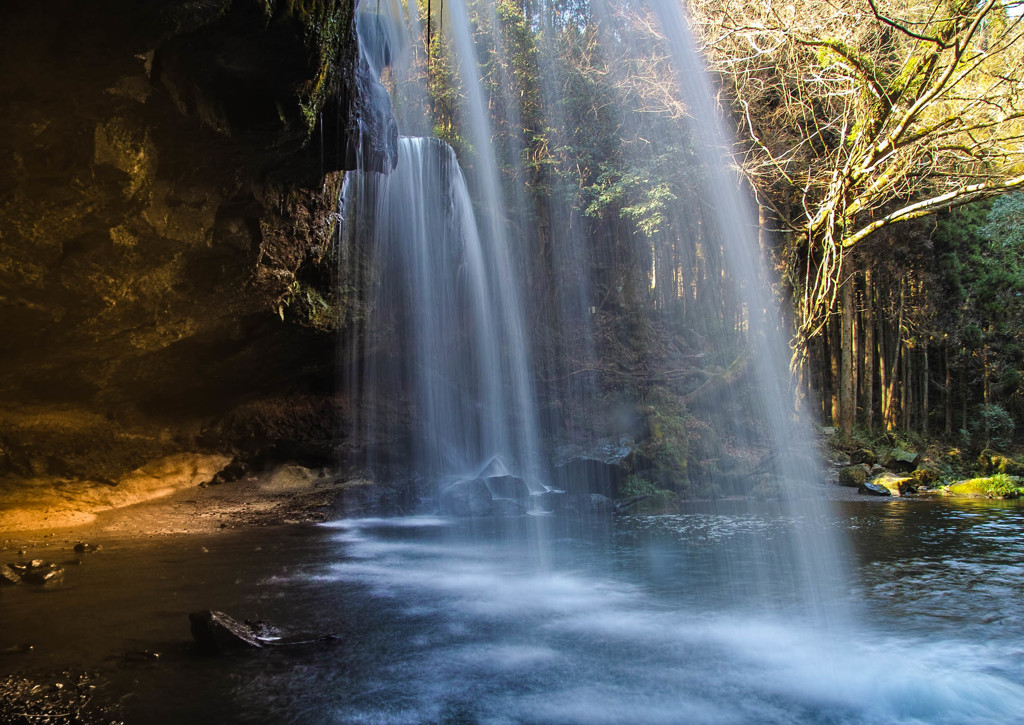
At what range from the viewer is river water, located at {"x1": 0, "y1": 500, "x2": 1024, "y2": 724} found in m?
3.49

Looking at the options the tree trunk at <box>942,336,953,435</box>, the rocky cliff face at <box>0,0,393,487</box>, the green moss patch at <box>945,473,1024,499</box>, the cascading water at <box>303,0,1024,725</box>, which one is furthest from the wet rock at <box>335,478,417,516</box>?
the tree trunk at <box>942,336,953,435</box>

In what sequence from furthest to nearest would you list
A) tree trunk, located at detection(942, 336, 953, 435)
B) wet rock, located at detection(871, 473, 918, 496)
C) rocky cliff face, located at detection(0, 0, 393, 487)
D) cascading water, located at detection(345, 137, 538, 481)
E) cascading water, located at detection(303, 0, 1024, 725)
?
tree trunk, located at detection(942, 336, 953, 435) → wet rock, located at detection(871, 473, 918, 496) → cascading water, located at detection(345, 137, 538, 481) → rocky cliff face, located at detection(0, 0, 393, 487) → cascading water, located at detection(303, 0, 1024, 725)

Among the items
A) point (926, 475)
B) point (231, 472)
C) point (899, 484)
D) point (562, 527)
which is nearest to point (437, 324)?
point (231, 472)

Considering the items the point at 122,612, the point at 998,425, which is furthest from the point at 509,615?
the point at 998,425

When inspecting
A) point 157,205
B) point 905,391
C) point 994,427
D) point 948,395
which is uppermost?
point 157,205

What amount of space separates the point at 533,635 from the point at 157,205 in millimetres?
6033

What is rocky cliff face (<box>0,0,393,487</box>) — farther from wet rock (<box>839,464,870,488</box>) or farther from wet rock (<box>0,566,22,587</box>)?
wet rock (<box>839,464,870,488</box>)

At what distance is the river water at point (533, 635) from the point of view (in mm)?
3490

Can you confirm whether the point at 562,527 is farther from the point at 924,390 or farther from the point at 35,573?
the point at 924,390

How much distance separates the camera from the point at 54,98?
205 inches

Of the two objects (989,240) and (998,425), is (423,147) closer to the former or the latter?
(989,240)

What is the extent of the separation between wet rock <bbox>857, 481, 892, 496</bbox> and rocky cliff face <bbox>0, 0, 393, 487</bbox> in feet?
40.7

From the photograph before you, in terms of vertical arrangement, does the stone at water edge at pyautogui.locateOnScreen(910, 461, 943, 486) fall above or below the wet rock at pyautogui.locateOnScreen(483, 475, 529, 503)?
below

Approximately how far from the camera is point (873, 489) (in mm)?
13969
